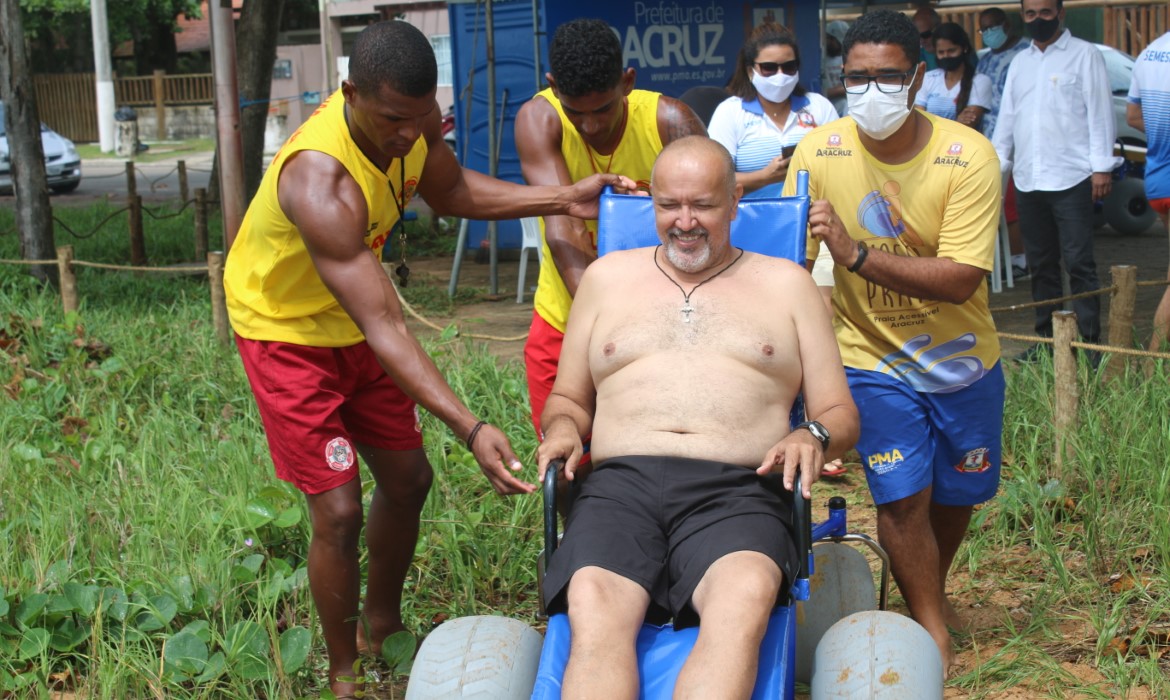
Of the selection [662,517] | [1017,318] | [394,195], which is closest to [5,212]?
[1017,318]

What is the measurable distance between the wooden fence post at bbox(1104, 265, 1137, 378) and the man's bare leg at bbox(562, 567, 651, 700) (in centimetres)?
360

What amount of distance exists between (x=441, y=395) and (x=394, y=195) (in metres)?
0.78

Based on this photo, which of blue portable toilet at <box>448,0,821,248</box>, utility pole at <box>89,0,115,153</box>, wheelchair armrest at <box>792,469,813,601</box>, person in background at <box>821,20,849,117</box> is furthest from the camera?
utility pole at <box>89,0,115,153</box>

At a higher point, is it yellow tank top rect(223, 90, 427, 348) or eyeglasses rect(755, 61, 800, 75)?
eyeglasses rect(755, 61, 800, 75)

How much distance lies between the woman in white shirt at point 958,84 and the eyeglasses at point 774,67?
304 centimetres

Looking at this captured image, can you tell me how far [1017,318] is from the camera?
8938 mm

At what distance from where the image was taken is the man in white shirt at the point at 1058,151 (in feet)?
23.9

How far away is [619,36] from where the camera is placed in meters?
11.3

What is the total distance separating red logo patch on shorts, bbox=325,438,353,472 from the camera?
382cm

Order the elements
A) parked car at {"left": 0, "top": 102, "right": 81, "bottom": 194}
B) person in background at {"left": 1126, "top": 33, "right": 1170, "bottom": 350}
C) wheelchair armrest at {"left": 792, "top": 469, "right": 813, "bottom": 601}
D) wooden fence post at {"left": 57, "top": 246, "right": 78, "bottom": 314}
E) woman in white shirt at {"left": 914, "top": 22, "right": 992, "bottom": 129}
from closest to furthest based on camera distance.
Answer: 1. wheelchair armrest at {"left": 792, "top": 469, "right": 813, "bottom": 601}
2. person in background at {"left": 1126, "top": 33, "right": 1170, "bottom": 350}
3. wooden fence post at {"left": 57, "top": 246, "right": 78, "bottom": 314}
4. woman in white shirt at {"left": 914, "top": 22, "right": 992, "bottom": 129}
5. parked car at {"left": 0, "top": 102, "right": 81, "bottom": 194}

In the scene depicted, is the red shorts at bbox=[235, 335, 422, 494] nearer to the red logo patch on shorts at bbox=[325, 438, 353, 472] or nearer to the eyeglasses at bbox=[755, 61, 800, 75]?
the red logo patch on shorts at bbox=[325, 438, 353, 472]

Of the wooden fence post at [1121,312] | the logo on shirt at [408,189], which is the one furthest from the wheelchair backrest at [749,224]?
the wooden fence post at [1121,312]

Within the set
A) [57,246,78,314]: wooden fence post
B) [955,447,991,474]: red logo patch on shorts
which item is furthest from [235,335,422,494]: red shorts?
[57,246,78,314]: wooden fence post

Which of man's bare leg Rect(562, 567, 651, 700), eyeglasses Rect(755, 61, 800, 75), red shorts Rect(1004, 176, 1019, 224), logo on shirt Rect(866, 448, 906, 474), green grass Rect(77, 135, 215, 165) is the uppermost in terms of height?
eyeglasses Rect(755, 61, 800, 75)
